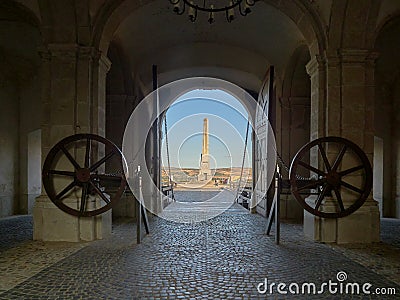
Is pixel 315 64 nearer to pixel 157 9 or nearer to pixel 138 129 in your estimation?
pixel 157 9

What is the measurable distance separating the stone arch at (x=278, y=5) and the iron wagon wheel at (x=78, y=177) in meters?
1.63

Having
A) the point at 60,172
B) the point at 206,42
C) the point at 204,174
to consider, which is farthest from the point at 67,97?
A: the point at 204,174

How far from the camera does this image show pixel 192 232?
7.11 metres

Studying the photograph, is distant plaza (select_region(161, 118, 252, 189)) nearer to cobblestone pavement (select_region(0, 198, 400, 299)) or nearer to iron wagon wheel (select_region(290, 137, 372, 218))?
iron wagon wheel (select_region(290, 137, 372, 218))

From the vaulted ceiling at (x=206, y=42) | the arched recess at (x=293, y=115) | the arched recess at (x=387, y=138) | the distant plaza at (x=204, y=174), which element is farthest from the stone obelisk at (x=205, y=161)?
the arched recess at (x=293, y=115)

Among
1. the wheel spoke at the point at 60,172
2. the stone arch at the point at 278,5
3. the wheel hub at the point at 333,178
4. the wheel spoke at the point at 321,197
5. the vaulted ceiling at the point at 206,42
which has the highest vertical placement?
the vaulted ceiling at the point at 206,42

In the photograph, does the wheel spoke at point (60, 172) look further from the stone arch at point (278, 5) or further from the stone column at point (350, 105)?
the stone column at point (350, 105)

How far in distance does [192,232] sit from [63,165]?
249 cm

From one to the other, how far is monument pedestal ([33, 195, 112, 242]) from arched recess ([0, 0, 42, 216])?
152 inches

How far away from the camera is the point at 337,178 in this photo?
19.8 ft

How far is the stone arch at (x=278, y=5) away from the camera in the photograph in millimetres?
6402

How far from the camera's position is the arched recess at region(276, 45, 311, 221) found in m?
9.45

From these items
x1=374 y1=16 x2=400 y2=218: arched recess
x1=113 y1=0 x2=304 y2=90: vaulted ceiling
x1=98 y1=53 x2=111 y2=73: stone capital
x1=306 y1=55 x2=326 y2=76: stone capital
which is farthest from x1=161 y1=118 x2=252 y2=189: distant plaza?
x1=306 y1=55 x2=326 y2=76: stone capital

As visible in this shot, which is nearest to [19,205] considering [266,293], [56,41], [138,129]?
[138,129]
